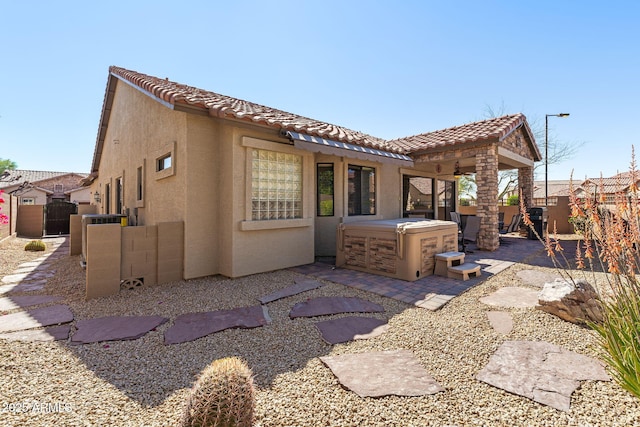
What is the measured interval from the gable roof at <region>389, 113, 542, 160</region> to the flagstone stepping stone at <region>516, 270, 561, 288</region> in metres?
5.87

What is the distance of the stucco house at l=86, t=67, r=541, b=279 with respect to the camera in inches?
307

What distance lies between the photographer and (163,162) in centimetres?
962

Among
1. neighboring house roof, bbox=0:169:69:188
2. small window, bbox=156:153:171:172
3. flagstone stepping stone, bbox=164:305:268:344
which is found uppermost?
neighboring house roof, bbox=0:169:69:188

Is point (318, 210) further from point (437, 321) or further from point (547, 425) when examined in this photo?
point (547, 425)

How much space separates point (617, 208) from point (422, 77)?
1808 cm

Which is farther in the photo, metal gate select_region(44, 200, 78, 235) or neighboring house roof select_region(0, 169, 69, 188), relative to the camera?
neighboring house roof select_region(0, 169, 69, 188)

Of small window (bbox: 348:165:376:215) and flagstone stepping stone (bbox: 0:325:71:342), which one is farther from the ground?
small window (bbox: 348:165:376:215)

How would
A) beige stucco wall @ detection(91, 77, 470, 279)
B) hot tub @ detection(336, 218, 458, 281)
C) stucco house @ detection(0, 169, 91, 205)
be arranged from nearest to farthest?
hot tub @ detection(336, 218, 458, 281) → beige stucco wall @ detection(91, 77, 470, 279) → stucco house @ detection(0, 169, 91, 205)

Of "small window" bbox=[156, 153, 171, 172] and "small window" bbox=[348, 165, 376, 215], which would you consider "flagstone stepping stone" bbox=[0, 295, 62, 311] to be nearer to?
"small window" bbox=[156, 153, 171, 172]

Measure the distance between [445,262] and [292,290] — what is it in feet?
15.3

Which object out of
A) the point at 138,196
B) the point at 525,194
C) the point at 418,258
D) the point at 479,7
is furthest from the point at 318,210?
the point at 525,194

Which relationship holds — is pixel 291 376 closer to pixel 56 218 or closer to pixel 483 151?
pixel 483 151

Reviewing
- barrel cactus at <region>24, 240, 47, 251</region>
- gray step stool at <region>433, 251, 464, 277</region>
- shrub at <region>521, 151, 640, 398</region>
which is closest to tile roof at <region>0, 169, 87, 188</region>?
barrel cactus at <region>24, 240, 47, 251</region>

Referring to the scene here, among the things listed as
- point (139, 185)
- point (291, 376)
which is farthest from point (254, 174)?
point (139, 185)
